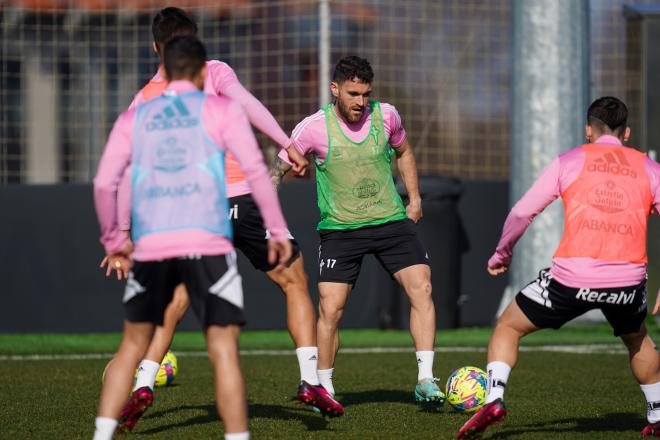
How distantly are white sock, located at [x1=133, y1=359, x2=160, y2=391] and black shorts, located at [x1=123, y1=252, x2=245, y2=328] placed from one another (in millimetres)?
1622

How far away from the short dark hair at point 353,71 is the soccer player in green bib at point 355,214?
7 centimetres

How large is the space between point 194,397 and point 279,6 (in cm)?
797

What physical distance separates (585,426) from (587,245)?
4.75 ft

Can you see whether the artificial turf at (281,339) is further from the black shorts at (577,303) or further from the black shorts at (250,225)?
the black shorts at (577,303)

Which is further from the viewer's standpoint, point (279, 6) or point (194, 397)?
point (279, 6)

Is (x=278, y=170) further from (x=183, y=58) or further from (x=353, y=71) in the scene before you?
(x=183, y=58)

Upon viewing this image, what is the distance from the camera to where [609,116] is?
21.3ft

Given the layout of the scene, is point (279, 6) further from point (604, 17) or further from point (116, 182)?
point (116, 182)

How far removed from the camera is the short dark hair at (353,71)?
7.85 metres

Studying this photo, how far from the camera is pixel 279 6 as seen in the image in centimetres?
1548

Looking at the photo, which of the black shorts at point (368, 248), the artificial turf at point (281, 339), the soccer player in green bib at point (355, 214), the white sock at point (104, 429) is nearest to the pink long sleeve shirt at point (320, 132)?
the soccer player in green bib at point (355, 214)

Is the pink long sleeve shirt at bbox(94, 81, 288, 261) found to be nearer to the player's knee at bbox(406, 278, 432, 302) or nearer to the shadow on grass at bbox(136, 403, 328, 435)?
the shadow on grass at bbox(136, 403, 328, 435)

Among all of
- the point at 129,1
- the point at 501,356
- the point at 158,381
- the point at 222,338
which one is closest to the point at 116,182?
the point at 222,338

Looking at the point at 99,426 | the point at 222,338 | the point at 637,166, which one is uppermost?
the point at 637,166
